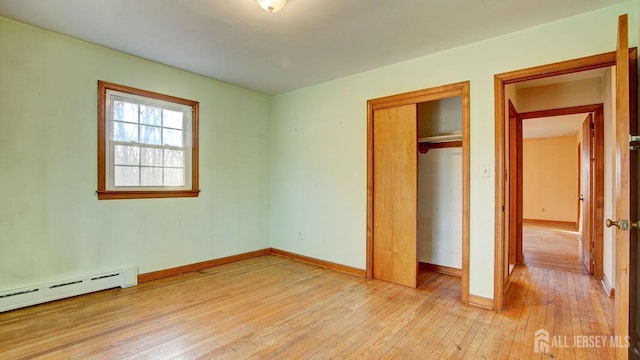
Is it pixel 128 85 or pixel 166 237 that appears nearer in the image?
pixel 128 85

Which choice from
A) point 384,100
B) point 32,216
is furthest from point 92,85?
point 384,100

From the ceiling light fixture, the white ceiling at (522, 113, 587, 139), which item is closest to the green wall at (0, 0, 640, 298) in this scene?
the ceiling light fixture

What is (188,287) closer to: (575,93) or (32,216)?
(32,216)

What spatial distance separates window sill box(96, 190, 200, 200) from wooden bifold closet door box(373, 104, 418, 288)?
2470 millimetres

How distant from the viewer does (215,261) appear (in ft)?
14.0

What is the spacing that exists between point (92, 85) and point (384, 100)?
3250 millimetres

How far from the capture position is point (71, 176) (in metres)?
3.06

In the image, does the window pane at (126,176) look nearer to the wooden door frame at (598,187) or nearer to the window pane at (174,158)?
the window pane at (174,158)

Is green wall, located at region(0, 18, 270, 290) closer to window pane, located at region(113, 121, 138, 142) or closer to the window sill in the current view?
the window sill

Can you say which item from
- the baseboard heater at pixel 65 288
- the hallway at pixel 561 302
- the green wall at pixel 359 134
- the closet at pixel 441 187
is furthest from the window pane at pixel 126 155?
the hallway at pixel 561 302

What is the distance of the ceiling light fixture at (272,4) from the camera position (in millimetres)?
2212

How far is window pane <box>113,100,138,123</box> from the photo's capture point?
338cm

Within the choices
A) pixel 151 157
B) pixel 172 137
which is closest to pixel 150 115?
pixel 172 137

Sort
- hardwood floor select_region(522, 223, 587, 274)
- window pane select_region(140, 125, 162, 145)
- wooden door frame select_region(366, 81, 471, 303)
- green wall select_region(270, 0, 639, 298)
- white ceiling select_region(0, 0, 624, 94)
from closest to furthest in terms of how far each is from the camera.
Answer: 1. white ceiling select_region(0, 0, 624, 94)
2. green wall select_region(270, 0, 639, 298)
3. wooden door frame select_region(366, 81, 471, 303)
4. window pane select_region(140, 125, 162, 145)
5. hardwood floor select_region(522, 223, 587, 274)
